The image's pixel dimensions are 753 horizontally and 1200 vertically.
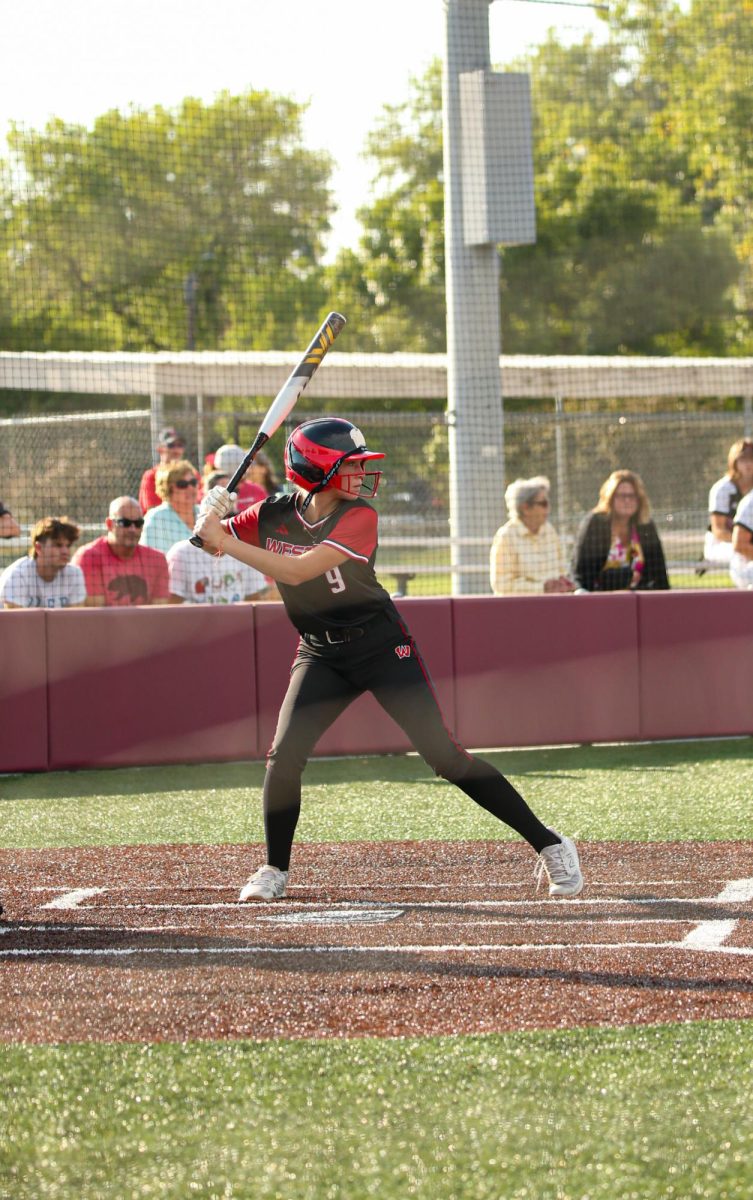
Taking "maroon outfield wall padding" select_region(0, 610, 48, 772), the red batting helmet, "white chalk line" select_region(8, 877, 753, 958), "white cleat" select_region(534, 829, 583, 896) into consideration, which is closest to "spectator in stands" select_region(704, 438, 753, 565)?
"maroon outfield wall padding" select_region(0, 610, 48, 772)

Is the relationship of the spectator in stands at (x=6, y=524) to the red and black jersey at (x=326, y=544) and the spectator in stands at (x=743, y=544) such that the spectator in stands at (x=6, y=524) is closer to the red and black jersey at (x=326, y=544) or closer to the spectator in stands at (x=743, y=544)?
the spectator in stands at (x=743, y=544)

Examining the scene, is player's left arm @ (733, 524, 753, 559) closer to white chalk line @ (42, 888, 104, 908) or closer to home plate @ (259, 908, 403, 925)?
home plate @ (259, 908, 403, 925)

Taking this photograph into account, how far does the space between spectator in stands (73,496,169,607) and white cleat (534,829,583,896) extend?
14.6 ft

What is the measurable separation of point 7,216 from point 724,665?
68.4 ft

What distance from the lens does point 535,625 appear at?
362 inches

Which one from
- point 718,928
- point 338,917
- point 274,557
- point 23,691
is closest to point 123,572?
point 23,691

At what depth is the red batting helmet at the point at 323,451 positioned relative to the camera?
5.11 m

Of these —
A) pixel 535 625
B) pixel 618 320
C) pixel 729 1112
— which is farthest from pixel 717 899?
pixel 618 320

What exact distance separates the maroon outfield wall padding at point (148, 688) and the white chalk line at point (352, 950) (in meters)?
4.04

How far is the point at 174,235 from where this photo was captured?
110 feet

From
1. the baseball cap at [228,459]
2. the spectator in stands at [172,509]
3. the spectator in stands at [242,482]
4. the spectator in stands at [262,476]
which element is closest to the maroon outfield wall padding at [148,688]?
the spectator in stands at [172,509]

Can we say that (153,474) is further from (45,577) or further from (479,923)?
(479,923)

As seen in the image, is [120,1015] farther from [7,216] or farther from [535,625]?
[7,216]

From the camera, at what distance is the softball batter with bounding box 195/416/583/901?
5.14 m
